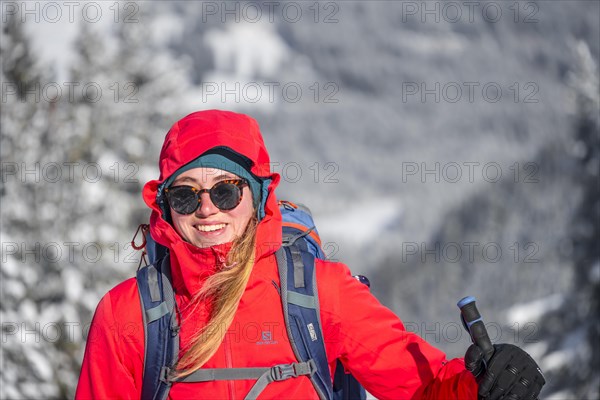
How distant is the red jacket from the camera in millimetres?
2451

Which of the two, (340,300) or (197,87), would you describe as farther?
(197,87)

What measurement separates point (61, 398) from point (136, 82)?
6.60m

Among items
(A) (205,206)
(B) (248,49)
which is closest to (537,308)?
(A) (205,206)

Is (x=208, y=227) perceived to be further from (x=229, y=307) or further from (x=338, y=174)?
(x=338, y=174)

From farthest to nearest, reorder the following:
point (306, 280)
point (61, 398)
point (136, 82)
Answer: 1. point (136, 82)
2. point (61, 398)
3. point (306, 280)

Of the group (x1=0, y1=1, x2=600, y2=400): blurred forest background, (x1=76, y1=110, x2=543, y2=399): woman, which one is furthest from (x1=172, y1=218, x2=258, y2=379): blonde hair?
(x1=0, y1=1, x2=600, y2=400): blurred forest background

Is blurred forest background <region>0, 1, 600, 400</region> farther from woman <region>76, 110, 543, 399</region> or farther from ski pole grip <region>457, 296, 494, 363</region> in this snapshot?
ski pole grip <region>457, 296, 494, 363</region>

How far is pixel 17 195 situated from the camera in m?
11.8

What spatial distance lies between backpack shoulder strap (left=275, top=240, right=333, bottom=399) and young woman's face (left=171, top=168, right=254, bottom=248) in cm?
27

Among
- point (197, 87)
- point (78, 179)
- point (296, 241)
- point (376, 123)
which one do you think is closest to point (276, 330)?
point (296, 241)

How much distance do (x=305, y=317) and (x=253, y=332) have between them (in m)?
0.23

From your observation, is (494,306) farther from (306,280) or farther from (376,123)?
(376,123)

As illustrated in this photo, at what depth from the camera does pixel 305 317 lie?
7.98ft

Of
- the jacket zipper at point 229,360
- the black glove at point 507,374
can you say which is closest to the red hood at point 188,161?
the jacket zipper at point 229,360
